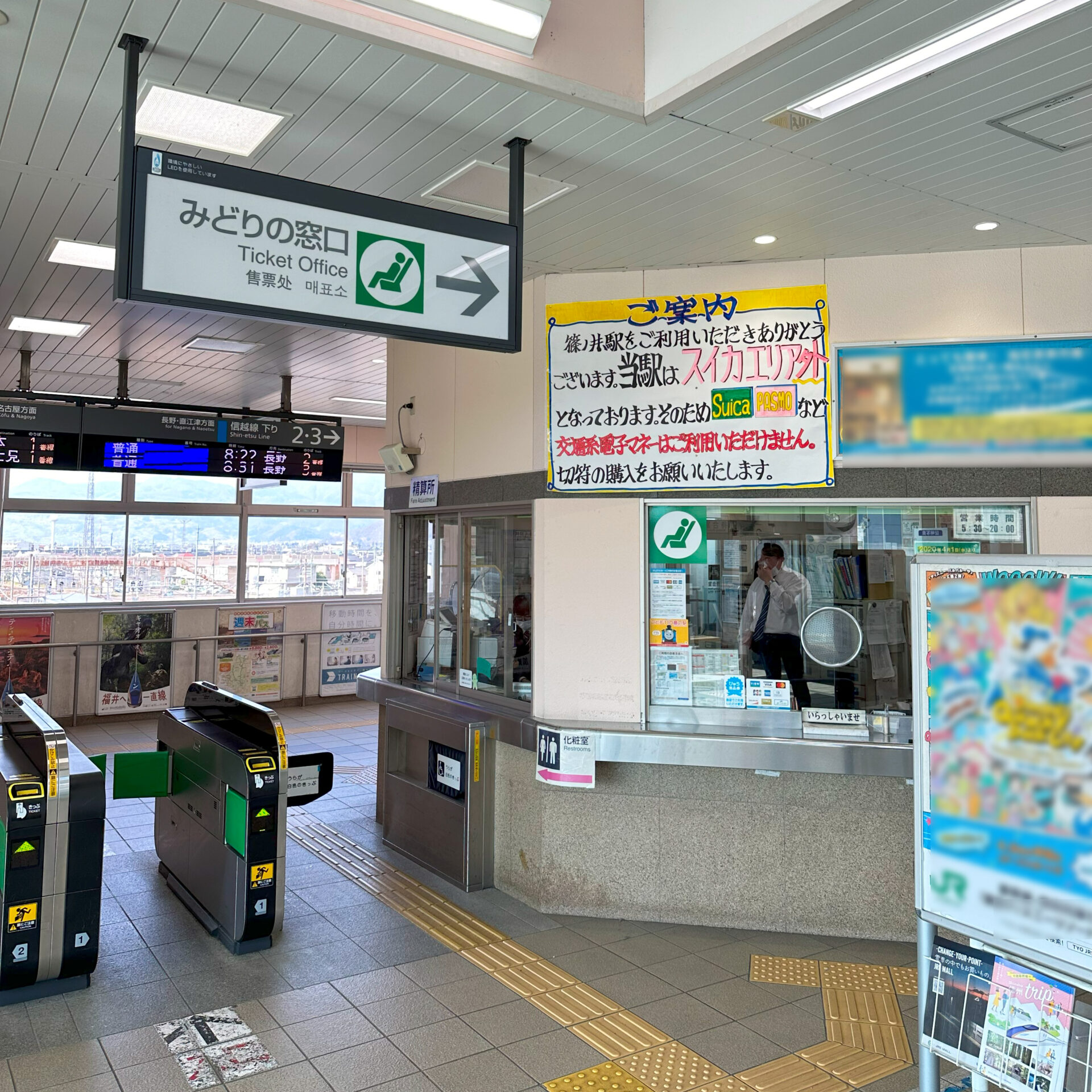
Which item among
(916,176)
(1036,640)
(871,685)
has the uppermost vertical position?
(916,176)

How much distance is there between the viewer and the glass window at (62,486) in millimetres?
9602

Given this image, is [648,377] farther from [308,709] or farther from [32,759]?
[308,709]

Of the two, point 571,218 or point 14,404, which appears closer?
point 571,218

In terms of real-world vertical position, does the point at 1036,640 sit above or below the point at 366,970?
above

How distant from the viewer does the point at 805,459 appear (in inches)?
180

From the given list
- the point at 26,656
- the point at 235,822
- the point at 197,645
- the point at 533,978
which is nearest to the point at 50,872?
the point at 235,822

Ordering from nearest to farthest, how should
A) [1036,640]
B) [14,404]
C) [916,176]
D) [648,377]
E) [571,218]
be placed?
[1036,640] < [916,176] < [571,218] < [648,377] < [14,404]

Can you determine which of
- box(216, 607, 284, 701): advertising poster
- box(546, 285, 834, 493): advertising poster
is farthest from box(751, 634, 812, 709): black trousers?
box(216, 607, 284, 701): advertising poster

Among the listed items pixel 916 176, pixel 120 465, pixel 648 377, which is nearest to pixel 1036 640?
pixel 916 176

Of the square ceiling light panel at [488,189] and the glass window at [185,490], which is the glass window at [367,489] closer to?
the glass window at [185,490]

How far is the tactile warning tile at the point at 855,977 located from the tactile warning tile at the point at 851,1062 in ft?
1.64

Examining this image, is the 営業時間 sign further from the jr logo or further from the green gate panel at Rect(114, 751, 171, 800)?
the green gate panel at Rect(114, 751, 171, 800)

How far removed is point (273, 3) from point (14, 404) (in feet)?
Result: 17.4

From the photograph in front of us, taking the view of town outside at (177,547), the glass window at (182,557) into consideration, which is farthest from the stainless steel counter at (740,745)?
the glass window at (182,557)
